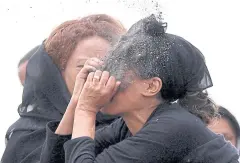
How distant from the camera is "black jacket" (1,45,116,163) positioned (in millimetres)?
3561

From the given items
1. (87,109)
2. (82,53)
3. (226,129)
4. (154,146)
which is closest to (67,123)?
(87,109)

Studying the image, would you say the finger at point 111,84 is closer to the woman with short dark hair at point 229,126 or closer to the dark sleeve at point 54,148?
the dark sleeve at point 54,148

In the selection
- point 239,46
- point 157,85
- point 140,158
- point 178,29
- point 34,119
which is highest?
point 157,85

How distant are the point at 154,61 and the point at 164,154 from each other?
1.30 feet

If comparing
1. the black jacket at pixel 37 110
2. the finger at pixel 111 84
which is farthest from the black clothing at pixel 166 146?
the black jacket at pixel 37 110

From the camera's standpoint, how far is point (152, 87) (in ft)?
9.14

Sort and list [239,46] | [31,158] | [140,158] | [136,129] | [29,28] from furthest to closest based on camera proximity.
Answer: [239,46] < [29,28] < [31,158] < [136,129] < [140,158]

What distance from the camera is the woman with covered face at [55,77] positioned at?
3.57 m

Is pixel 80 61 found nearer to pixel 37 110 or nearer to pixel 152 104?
pixel 37 110

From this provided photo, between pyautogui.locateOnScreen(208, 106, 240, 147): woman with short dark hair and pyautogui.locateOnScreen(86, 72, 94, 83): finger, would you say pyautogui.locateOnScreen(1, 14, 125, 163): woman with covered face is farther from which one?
pyautogui.locateOnScreen(208, 106, 240, 147): woman with short dark hair

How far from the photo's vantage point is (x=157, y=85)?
2771 mm

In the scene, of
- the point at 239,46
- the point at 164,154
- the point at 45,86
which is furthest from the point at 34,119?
the point at 239,46

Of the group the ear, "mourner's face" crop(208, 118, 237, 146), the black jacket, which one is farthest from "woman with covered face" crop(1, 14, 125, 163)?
"mourner's face" crop(208, 118, 237, 146)

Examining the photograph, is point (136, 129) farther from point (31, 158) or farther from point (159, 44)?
point (31, 158)
